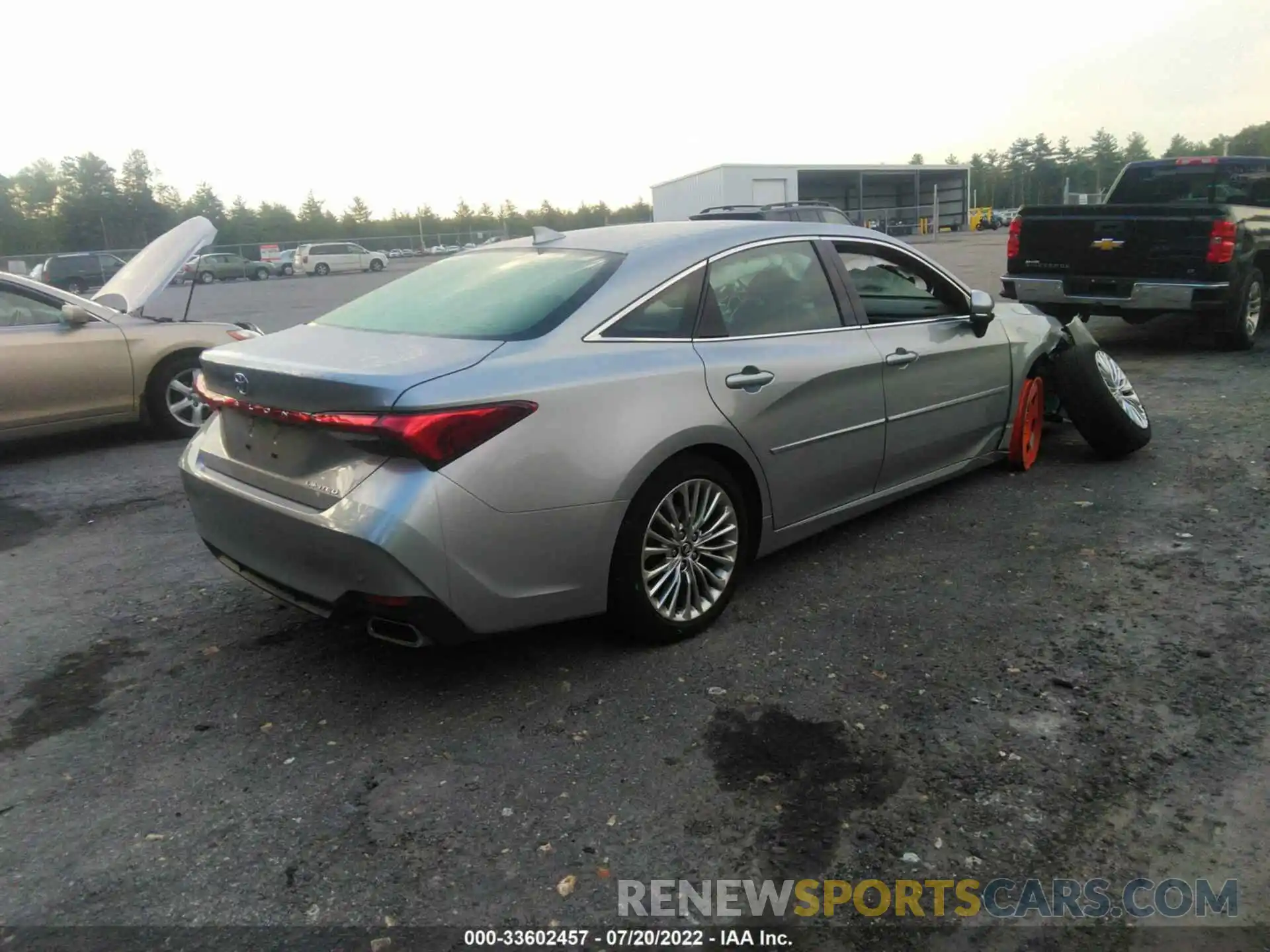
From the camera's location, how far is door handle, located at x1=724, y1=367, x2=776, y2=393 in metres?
3.83

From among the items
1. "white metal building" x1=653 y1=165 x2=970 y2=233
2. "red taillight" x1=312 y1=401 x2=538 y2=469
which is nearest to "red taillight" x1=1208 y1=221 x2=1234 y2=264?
"red taillight" x1=312 y1=401 x2=538 y2=469

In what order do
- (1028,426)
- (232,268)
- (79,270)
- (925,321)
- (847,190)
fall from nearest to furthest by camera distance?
(925,321), (1028,426), (79,270), (232,268), (847,190)

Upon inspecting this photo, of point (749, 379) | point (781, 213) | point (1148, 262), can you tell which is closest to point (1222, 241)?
point (1148, 262)

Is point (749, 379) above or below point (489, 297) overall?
below

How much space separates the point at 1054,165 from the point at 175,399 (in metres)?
133

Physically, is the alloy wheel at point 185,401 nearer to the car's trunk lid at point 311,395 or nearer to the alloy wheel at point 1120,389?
the car's trunk lid at point 311,395

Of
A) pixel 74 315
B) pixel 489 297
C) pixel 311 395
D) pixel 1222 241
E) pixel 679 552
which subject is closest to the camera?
pixel 311 395

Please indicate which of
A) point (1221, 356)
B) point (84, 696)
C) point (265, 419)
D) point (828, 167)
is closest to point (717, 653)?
point (265, 419)

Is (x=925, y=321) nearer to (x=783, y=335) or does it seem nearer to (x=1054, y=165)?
Result: (x=783, y=335)

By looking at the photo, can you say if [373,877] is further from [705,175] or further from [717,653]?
[705,175]

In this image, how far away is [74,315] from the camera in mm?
7316

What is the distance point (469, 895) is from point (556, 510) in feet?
4.05

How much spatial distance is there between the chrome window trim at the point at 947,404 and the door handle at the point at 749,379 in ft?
2.97

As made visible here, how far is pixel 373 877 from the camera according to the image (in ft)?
8.25
